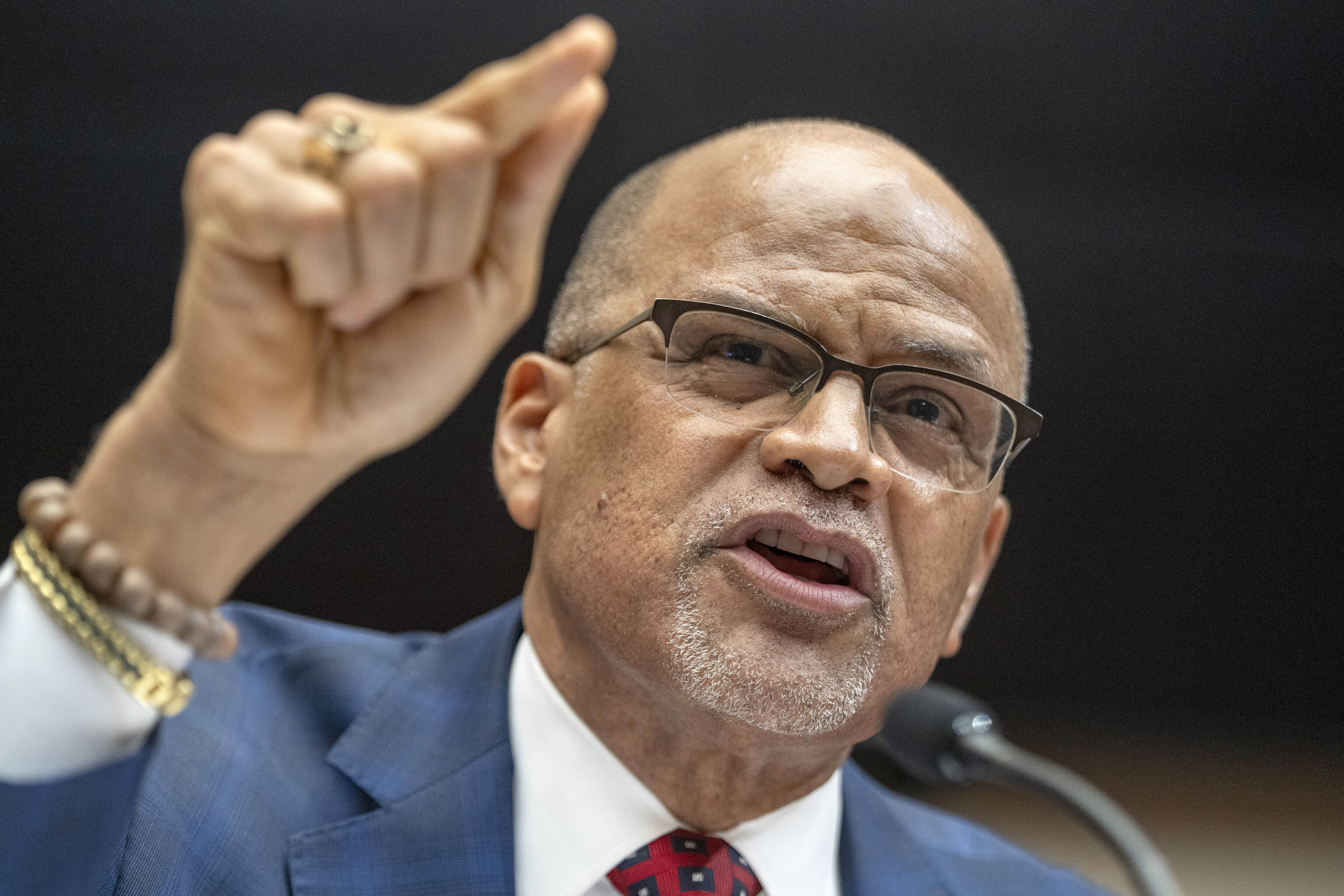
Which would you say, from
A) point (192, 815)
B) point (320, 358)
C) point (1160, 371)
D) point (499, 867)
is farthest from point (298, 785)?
point (1160, 371)

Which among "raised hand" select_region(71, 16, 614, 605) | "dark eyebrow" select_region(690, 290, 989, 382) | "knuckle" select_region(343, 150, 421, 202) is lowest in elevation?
"dark eyebrow" select_region(690, 290, 989, 382)

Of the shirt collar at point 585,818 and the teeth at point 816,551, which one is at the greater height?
the teeth at point 816,551

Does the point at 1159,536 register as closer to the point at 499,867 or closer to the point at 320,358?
the point at 499,867

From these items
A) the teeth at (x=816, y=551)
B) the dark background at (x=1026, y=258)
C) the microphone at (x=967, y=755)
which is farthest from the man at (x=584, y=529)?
the dark background at (x=1026, y=258)

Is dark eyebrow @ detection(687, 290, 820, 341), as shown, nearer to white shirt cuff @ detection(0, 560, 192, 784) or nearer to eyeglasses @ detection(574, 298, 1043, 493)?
eyeglasses @ detection(574, 298, 1043, 493)

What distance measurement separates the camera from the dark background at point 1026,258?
2.59m

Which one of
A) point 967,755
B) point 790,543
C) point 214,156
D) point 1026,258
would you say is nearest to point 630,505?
point 790,543

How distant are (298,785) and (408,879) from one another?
218 mm

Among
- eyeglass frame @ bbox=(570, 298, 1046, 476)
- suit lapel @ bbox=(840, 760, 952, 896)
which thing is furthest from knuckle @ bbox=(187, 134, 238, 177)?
suit lapel @ bbox=(840, 760, 952, 896)

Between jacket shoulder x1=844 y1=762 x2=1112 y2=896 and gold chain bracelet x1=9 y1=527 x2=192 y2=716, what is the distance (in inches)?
50.4

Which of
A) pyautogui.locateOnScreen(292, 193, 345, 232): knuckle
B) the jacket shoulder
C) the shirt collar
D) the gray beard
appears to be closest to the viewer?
pyautogui.locateOnScreen(292, 193, 345, 232): knuckle

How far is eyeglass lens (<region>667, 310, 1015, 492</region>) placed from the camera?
5.34ft

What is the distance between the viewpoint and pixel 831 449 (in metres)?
1.51

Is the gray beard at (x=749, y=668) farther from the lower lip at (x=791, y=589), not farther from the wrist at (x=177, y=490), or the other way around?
the wrist at (x=177, y=490)
